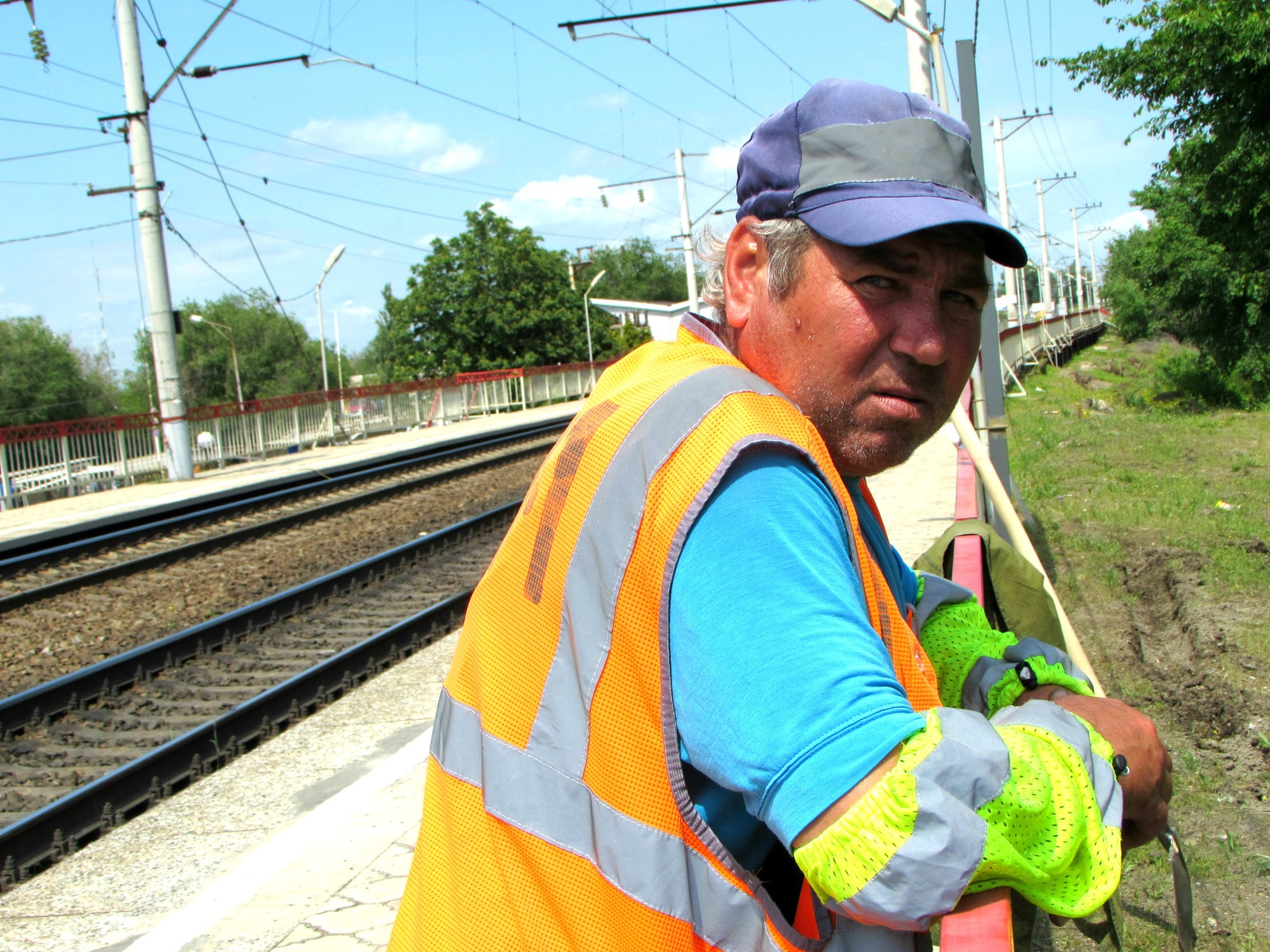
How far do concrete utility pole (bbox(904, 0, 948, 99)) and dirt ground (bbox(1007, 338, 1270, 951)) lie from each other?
4.61 metres

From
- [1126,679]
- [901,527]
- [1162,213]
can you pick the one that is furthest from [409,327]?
[1126,679]

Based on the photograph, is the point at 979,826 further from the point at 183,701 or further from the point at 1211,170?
the point at 1211,170

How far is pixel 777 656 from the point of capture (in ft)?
3.23

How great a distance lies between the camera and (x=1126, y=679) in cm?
604

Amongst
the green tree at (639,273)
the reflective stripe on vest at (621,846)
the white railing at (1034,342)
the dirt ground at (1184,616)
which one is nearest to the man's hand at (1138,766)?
the reflective stripe on vest at (621,846)

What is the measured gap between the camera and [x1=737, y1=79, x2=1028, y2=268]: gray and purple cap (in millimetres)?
1293

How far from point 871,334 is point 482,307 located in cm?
6618

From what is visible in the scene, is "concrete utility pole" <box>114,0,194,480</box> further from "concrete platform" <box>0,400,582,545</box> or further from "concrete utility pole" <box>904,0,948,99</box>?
"concrete utility pole" <box>904,0,948,99</box>

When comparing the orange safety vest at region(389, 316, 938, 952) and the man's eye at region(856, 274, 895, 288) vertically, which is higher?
the man's eye at region(856, 274, 895, 288)

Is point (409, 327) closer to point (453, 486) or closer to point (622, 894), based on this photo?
point (453, 486)

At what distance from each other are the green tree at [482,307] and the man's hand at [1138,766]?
65.5m

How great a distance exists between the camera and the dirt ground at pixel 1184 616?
147 inches

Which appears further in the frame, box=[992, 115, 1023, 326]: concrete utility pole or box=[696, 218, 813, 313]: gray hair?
box=[992, 115, 1023, 326]: concrete utility pole

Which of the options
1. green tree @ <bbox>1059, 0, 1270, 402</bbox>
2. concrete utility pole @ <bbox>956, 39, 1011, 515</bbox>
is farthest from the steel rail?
green tree @ <bbox>1059, 0, 1270, 402</bbox>
